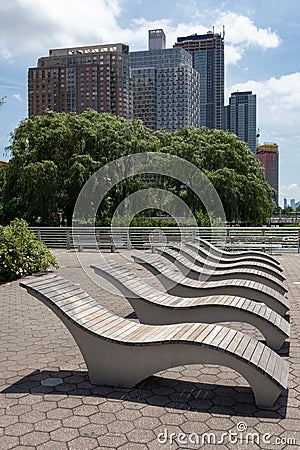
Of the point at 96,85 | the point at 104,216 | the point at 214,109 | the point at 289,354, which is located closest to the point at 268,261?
the point at 289,354

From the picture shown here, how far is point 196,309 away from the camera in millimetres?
5738

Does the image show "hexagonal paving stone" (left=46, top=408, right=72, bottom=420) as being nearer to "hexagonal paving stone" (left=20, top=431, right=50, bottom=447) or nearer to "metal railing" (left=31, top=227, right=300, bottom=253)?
"hexagonal paving stone" (left=20, top=431, right=50, bottom=447)

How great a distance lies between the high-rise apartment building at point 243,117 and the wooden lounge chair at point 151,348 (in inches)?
3497

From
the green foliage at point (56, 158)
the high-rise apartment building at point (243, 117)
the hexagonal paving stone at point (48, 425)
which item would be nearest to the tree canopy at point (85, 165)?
the green foliage at point (56, 158)

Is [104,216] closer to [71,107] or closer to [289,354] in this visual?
[289,354]

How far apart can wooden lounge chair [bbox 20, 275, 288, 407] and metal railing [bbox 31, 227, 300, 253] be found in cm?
1191

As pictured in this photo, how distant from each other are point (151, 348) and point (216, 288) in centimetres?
295

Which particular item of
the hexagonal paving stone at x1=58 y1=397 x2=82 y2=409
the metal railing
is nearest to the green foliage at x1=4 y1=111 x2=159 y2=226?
the metal railing

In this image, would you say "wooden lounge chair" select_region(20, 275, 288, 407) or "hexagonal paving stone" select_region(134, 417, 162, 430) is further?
"wooden lounge chair" select_region(20, 275, 288, 407)

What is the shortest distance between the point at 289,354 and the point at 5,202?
902 inches

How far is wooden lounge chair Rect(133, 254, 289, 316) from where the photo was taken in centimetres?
639

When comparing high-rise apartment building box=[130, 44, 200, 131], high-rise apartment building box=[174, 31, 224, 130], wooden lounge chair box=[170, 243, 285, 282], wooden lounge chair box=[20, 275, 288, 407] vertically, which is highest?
high-rise apartment building box=[174, 31, 224, 130]

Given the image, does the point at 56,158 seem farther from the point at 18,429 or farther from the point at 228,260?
the point at 18,429

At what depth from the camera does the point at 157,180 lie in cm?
2811
